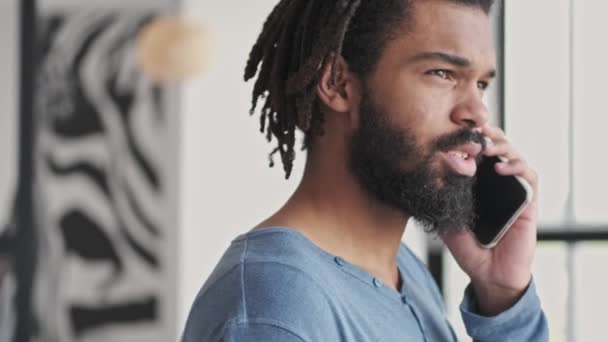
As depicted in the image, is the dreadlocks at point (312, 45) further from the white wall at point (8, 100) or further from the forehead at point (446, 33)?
the white wall at point (8, 100)

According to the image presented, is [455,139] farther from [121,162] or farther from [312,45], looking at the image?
[121,162]

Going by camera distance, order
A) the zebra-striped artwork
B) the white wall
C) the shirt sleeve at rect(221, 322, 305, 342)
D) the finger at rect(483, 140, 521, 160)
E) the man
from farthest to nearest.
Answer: the zebra-striped artwork
the white wall
the finger at rect(483, 140, 521, 160)
the man
the shirt sleeve at rect(221, 322, 305, 342)

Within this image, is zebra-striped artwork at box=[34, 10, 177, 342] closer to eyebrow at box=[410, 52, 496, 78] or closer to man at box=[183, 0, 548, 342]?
man at box=[183, 0, 548, 342]

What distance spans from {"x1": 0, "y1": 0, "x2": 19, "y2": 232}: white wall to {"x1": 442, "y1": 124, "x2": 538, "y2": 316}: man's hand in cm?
265

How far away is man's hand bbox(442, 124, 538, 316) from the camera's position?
1.31 m

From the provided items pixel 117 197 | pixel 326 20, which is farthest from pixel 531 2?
pixel 117 197

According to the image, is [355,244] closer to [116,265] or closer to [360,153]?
[360,153]

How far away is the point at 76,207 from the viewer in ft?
12.6

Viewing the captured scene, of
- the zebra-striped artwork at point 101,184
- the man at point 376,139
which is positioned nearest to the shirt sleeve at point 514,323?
the man at point 376,139

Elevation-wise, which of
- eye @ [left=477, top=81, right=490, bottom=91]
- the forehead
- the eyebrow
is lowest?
eye @ [left=477, top=81, right=490, bottom=91]

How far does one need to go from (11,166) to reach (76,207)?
0.30 metres

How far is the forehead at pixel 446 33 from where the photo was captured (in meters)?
1.16

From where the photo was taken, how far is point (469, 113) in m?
1.15

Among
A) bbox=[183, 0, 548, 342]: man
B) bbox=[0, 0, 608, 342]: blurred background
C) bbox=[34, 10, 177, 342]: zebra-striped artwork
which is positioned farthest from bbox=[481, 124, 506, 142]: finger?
bbox=[34, 10, 177, 342]: zebra-striped artwork
